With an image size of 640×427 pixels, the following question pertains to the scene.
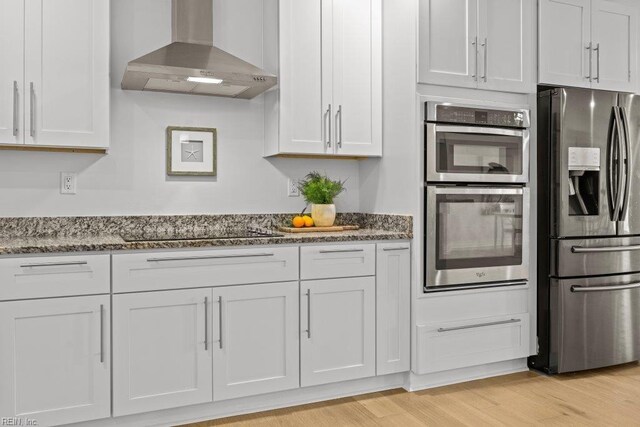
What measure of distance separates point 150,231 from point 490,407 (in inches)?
80.0

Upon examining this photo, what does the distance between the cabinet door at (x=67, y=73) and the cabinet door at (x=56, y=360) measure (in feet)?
2.67

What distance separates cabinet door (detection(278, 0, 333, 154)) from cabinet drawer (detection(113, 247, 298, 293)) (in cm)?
70

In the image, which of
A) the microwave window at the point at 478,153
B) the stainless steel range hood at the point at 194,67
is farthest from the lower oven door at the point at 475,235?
the stainless steel range hood at the point at 194,67

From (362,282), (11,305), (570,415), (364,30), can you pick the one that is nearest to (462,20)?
(364,30)

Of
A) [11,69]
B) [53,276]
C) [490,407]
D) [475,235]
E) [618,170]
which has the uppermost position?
[11,69]

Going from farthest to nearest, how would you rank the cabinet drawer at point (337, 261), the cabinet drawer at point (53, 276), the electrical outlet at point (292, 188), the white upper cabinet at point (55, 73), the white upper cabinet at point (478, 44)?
1. the electrical outlet at point (292, 188)
2. the white upper cabinet at point (478, 44)
3. the cabinet drawer at point (337, 261)
4. the white upper cabinet at point (55, 73)
5. the cabinet drawer at point (53, 276)

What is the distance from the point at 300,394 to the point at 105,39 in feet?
6.66

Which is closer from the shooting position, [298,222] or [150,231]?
[150,231]

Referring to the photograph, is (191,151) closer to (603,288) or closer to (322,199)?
(322,199)

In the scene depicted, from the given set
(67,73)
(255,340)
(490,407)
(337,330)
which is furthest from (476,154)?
(67,73)

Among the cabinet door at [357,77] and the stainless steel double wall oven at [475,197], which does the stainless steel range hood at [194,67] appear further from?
the stainless steel double wall oven at [475,197]

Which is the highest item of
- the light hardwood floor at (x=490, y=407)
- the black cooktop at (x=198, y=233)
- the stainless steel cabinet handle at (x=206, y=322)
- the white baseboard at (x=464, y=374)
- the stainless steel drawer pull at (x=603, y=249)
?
the black cooktop at (x=198, y=233)

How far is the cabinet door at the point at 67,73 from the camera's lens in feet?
8.46

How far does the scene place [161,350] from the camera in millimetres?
→ 2521
